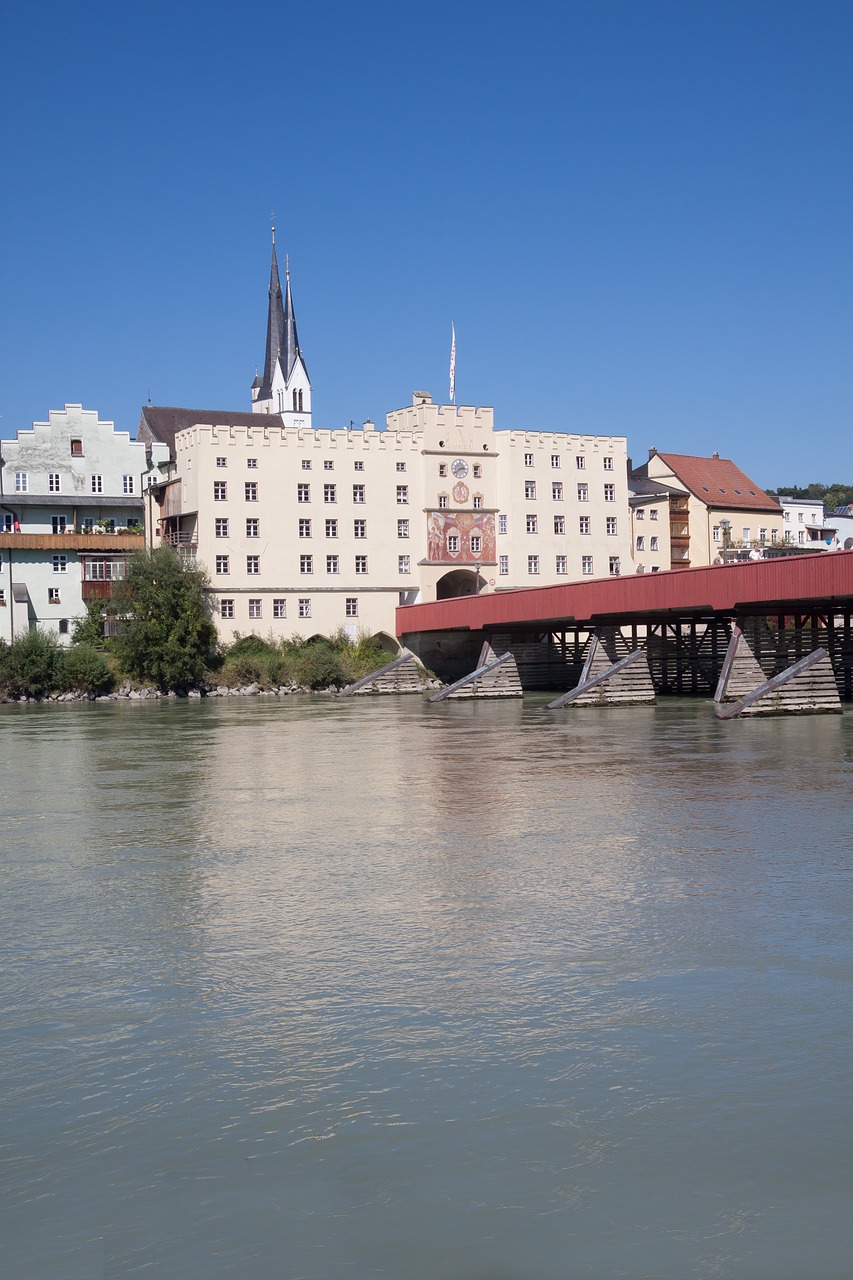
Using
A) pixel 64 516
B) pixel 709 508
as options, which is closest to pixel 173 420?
pixel 64 516

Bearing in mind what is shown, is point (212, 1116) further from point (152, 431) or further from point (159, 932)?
point (152, 431)

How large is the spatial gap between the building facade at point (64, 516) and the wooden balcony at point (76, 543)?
49 mm

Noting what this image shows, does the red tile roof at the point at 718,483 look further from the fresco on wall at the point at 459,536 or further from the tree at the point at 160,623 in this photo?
the tree at the point at 160,623

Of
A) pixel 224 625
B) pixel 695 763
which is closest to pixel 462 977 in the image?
pixel 695 763

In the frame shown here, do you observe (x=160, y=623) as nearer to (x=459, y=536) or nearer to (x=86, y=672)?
(x=86, y=672)

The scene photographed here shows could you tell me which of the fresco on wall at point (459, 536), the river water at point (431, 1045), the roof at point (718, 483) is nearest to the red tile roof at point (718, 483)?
the roof at point (718, 483)

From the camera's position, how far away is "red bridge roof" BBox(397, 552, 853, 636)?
36.8m

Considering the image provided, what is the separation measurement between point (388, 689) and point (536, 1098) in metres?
52.4

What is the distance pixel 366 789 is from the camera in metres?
23.6

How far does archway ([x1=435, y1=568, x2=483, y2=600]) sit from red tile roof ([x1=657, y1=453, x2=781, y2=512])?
20.6 meters

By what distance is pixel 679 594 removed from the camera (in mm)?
42781

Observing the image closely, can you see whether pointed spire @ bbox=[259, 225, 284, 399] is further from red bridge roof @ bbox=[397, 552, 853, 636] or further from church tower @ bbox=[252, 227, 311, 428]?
red bridge roof @ bbox=[397, 552, 853, 636]

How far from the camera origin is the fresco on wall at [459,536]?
7144cm

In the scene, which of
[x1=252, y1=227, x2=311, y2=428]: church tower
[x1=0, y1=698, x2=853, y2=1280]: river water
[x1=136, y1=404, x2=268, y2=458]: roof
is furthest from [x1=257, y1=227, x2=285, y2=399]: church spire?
[x1=0, y1=698, x2=853, y2=1280]: river water
